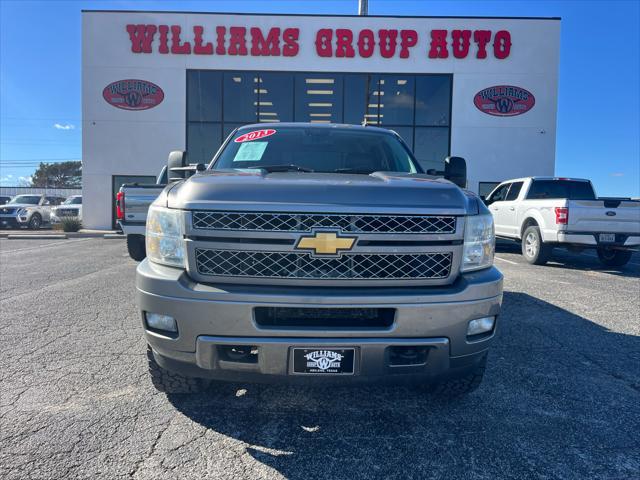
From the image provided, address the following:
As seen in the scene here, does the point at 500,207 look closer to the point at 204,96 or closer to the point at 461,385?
the point at 461,385

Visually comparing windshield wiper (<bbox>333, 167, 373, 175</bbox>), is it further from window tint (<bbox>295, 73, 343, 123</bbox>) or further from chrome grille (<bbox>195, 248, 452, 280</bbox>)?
window tint (<bbox>295, 73, 343, 123</bbox>)

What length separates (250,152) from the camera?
11.7ft

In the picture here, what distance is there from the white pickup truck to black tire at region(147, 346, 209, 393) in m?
7.45

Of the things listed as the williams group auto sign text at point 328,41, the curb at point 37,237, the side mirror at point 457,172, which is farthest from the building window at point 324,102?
the side mirror at point 457,172

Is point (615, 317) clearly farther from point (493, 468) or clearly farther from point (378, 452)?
point (378, 452)

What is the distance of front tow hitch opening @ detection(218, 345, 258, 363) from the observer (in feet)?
6.89

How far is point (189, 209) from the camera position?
2170 mm

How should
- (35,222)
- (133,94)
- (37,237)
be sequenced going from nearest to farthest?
(37,237)
(133,94)
(35,222)

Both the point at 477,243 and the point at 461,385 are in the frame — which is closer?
the point at 477,243

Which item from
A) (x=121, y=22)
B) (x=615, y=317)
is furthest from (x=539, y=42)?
(x=121, y=22)

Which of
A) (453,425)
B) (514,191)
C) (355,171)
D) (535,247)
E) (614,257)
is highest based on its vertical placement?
(514,191)

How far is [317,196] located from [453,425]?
60.9 inches

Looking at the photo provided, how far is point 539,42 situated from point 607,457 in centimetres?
1726

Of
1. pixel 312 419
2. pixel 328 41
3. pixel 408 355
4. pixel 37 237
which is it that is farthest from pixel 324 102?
pixel 408 355
